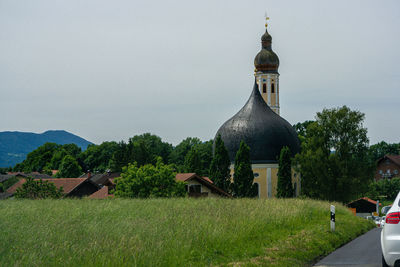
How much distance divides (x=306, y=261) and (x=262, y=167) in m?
53.8

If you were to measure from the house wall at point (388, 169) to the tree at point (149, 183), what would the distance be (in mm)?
85851

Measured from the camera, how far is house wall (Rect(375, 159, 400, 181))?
111312 millimetres

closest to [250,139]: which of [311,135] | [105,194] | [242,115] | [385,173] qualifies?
[242,115]

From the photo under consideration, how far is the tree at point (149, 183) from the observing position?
112ft

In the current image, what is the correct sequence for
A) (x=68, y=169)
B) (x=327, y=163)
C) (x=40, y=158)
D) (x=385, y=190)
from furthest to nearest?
(x=40, y=158) < (x=68, y=169) < (x=385, y=190) < (x=327, y=163)

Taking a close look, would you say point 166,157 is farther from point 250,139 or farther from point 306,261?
point 306,261

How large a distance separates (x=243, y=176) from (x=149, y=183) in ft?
81.6

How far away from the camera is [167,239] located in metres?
10.9

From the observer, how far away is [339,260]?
1136 cm

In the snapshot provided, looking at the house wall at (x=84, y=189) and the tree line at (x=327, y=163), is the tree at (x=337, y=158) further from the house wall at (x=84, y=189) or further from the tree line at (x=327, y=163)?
the house wall at (x=84, y=189)

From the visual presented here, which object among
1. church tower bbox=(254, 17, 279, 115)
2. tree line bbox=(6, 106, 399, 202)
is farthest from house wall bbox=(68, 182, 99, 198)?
church tower bbox=(254, 17, 279, 115)

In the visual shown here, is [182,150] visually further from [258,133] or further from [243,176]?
[243,176]

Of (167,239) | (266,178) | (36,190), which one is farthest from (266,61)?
(167,239)

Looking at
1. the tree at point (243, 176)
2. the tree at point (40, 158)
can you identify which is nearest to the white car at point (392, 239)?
the tree at point (243, 176)
